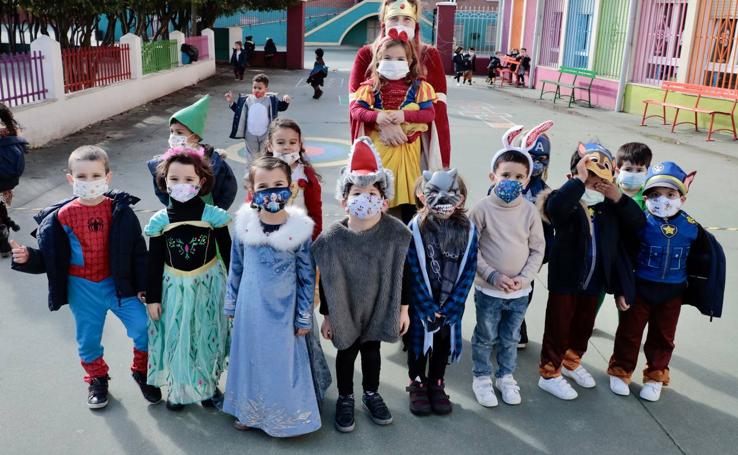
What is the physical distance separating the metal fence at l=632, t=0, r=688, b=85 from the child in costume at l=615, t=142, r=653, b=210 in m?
12.4

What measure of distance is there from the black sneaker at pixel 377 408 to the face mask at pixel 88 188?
66.9 inches

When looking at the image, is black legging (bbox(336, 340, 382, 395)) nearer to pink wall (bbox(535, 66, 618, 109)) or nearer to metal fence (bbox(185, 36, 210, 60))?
pink wall (bbox(535, 66, 618, 109))

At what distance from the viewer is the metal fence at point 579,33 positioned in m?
18.1

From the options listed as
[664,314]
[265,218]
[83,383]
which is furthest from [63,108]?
[664,314]

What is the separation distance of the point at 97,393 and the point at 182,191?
1175 millimetres

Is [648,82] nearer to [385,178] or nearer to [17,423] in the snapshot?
[385,178]

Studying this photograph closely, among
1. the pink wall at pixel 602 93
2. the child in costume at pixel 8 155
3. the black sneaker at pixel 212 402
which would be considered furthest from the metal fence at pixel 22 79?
the pink wall at pixel 602 93

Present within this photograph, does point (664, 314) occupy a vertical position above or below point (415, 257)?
below

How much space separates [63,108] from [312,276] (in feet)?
32.4

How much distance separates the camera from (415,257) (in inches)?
124

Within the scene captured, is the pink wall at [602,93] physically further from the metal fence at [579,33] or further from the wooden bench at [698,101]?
the wooden bench at [698,101]

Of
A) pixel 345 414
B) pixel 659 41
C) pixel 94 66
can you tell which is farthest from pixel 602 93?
pixel 345 414

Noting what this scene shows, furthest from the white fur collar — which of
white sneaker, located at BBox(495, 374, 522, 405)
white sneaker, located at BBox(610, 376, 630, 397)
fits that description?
white sneaker, located at BBox(610, 376, 630, 397)

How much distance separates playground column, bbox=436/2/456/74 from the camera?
2866cm
